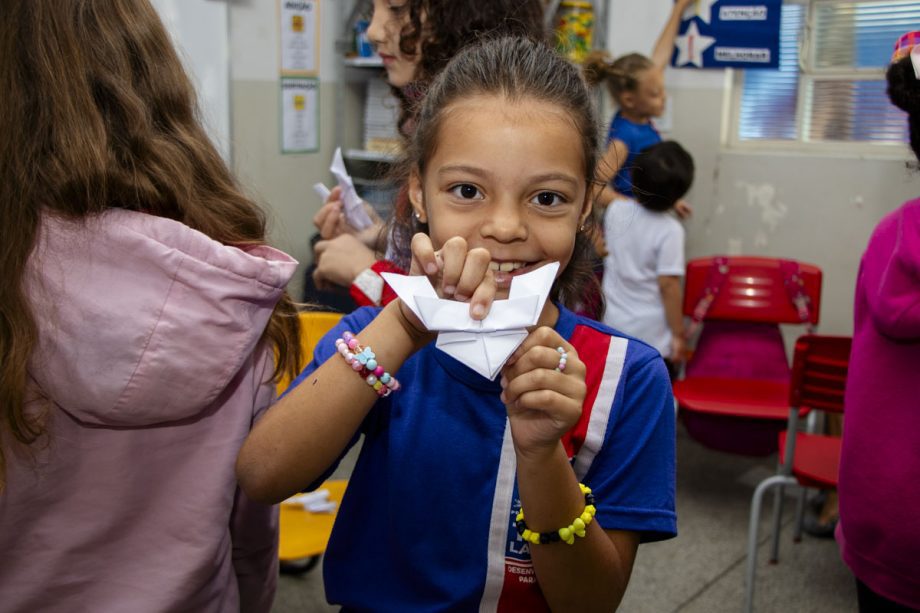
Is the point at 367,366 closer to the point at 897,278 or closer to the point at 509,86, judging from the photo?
the point at 509,86

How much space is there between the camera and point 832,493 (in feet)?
11.0

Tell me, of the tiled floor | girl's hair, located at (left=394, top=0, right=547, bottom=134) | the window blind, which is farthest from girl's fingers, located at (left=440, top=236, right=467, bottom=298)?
the window blind

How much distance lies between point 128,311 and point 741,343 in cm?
298

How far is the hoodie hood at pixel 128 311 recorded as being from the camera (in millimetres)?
905

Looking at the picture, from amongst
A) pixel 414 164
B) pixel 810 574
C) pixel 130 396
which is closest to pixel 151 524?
pixel 130 396

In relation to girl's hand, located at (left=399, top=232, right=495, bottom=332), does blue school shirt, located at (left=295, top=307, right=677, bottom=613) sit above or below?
below

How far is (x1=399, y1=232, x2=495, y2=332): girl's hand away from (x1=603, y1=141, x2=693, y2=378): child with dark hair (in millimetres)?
2701

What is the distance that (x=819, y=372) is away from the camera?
2.48 metres

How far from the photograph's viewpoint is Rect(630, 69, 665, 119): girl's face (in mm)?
3920

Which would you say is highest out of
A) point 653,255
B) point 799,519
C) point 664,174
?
point 664,174

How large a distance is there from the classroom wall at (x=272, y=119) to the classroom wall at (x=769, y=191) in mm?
1557

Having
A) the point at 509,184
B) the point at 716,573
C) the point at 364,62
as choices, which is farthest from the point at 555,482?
the point at 364,62

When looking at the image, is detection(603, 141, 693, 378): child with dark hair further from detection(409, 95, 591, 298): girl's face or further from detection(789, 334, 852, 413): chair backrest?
detection(409, 95, 591, 298): girl's face

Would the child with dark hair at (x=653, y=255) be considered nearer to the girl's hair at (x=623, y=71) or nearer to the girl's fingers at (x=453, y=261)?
the girl's hair at (x=623, y=71)
